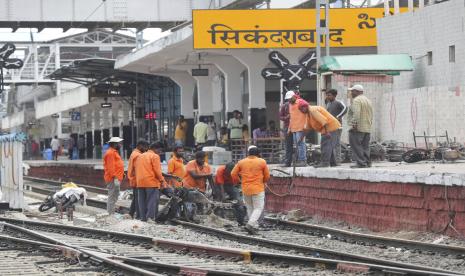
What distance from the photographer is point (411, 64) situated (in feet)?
82.7

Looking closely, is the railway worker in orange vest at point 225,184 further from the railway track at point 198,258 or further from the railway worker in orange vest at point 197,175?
the railway track at point 198,258

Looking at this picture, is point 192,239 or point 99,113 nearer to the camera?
point 192,239

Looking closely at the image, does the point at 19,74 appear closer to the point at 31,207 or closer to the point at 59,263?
the point at 31,207

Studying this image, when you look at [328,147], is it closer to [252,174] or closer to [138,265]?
[252,174]

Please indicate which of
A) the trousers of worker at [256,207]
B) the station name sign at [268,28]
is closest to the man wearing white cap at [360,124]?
the trousers of worker at [256,207]

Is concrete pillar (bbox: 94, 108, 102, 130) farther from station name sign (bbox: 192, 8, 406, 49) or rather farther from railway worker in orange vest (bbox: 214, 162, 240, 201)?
railway worker in orange vest (bbox: 214, 162, 240, 201)

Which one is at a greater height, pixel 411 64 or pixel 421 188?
pixel 411 64

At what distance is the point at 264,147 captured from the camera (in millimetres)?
27312

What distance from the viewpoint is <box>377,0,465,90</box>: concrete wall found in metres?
23.0

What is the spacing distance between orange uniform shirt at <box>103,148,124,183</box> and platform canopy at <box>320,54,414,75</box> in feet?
22.8

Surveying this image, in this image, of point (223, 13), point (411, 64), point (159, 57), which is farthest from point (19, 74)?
point (411, 64)

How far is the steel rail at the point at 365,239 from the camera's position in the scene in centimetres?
1200

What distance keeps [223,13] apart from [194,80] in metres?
11.3

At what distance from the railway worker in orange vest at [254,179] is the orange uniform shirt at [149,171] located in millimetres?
2419
